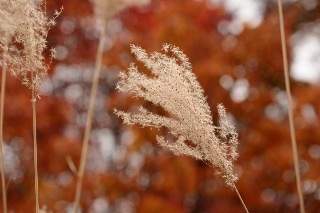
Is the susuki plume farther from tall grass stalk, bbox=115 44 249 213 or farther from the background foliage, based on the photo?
the background foliage

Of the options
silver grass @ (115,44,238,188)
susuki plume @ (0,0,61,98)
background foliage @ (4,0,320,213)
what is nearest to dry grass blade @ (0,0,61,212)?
susuki plume @ (0,0,61,98)

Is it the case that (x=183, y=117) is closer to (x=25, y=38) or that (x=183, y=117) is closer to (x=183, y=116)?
(x=183, y=116)

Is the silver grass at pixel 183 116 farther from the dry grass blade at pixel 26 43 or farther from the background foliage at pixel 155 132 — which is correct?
the background foliage at pixel 155 132

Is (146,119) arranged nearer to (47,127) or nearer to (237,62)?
(237,62)

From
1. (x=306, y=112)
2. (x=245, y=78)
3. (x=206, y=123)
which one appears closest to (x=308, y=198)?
(x=306, y=112)

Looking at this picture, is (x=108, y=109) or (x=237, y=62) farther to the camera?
(x=108, y=109)

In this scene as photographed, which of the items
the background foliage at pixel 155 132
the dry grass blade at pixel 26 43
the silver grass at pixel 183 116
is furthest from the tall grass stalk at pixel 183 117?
the background foliage at pixel 155 132
